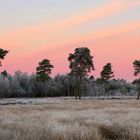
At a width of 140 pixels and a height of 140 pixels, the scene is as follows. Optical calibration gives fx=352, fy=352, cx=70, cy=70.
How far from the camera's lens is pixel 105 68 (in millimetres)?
98312

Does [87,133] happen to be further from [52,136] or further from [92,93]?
[92,93]

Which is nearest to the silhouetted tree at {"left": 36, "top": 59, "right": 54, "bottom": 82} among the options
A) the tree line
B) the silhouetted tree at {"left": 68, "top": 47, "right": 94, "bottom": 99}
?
the tree line

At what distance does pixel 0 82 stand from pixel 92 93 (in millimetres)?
41030

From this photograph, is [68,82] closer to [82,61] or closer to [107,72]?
[107,72]

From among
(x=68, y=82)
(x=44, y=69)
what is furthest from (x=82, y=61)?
(x=68, y=82)

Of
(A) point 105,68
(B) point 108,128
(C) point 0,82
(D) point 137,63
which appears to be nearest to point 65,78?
(C) point 0,82

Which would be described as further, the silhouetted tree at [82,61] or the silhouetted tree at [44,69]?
the silhouetted tree at [44,69]

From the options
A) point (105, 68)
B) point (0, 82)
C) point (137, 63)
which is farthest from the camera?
point (0, 82)

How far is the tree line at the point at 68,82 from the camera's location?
70.4 m

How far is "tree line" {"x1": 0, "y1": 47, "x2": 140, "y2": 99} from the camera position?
231 ft

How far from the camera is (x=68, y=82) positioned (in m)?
127

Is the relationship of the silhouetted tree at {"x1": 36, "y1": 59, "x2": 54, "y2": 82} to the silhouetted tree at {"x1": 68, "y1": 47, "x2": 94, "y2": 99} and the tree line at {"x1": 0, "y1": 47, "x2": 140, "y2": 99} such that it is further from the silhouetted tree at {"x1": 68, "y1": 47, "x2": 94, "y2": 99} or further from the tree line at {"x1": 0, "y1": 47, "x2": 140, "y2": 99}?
the silhouetted tree at {"x1": 68, "y1": 47, "x2": 94, "y2": 99}

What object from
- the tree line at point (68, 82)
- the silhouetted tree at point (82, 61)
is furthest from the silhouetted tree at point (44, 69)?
the silhouetted tree at point (82, 61)

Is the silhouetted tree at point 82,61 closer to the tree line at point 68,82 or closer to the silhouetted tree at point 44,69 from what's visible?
the tree line at point 68,82
